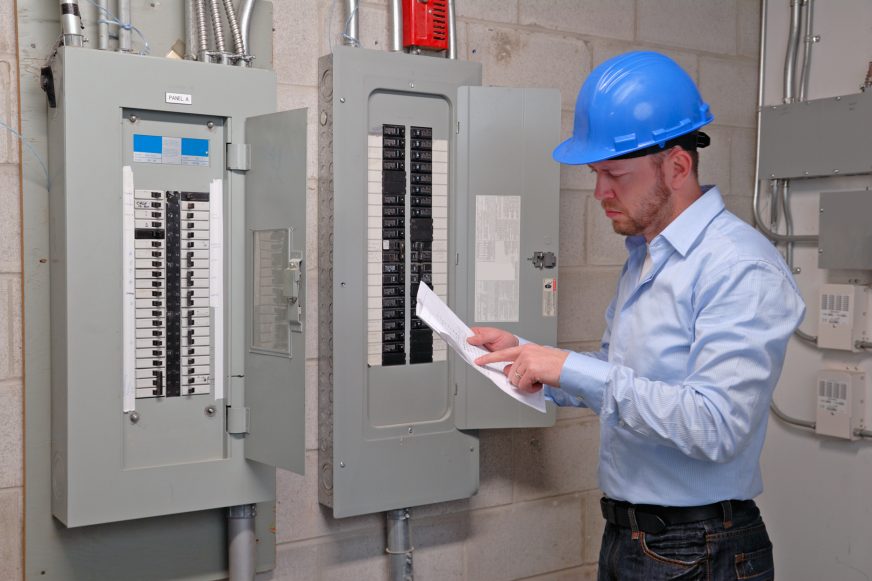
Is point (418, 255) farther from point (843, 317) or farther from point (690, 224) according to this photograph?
point (843, 317)

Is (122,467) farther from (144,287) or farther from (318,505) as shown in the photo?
(318,505)

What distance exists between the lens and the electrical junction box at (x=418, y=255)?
1.83 meters

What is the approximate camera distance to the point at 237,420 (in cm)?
167

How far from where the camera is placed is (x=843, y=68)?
2.37 metres

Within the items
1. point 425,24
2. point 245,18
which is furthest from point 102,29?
point 425,24

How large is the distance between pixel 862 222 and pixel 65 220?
1.88 metres

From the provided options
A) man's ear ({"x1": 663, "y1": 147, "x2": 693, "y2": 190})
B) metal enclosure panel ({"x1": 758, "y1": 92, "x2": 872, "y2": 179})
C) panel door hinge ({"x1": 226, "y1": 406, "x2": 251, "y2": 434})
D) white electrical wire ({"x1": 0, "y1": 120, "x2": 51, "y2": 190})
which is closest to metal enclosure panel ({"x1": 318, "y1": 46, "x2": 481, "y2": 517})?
panel door hinge ({"x1": 226, "y1": 406, "x2": 251, "y2": 434})

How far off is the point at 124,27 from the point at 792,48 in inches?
71.4

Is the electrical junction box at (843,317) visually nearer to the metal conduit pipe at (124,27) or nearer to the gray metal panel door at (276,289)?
the gray metal panel door at (276,289)

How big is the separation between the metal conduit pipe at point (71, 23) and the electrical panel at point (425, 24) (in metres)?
0.70

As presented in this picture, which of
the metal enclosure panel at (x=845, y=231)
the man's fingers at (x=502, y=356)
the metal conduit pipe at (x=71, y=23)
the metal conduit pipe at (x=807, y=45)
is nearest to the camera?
the man's fingers at (x=502, y=356)

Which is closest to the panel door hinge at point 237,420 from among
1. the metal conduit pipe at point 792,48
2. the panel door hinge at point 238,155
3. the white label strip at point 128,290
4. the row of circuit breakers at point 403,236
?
the white label strip at point 128,290

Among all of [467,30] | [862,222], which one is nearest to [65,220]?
[467,30]

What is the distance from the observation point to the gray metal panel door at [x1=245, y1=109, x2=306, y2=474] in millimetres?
1577
